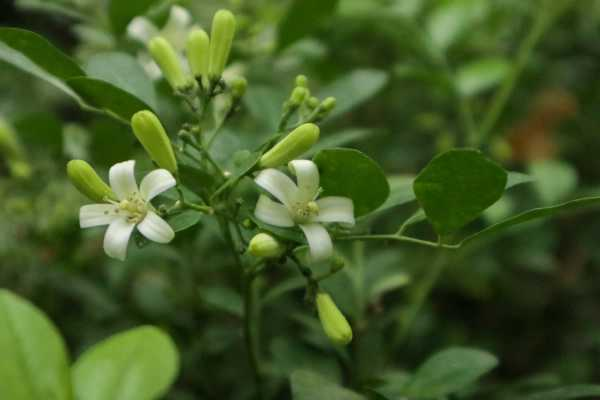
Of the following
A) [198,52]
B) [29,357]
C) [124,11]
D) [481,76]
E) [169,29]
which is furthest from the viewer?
[481,76]

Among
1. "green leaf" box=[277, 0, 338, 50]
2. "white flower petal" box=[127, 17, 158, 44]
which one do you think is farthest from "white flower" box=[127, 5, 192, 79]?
"green leaf" box=[277, 0, 338, 50]

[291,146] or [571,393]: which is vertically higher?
[291,146]

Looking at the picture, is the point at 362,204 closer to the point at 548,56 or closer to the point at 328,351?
the point at 328,351

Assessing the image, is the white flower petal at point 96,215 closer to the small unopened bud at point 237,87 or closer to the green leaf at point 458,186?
the small unopened bud at point 237,87

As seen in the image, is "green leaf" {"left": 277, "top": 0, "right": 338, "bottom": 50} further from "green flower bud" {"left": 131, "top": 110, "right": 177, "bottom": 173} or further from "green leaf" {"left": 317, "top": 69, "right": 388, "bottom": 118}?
"green flower bud" {"left": 131, "top": 110, "right": 177, "bottom": 173}

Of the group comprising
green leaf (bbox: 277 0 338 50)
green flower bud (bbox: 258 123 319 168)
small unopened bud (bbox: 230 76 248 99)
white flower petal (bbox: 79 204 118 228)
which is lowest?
white flower petal (bbox: 79 204 118 228)

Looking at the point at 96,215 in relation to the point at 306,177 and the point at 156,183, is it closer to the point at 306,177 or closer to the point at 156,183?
the point at 156,183

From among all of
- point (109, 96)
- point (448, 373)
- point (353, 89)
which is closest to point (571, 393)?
point (448, 373)
